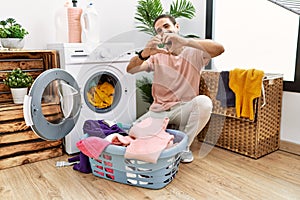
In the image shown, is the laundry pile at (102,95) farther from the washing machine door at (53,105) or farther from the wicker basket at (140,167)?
the wicker basket at (140,167)

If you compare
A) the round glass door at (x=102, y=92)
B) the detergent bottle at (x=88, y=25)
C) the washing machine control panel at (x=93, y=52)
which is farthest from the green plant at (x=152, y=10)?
the round glass door at (x=102, y=92)

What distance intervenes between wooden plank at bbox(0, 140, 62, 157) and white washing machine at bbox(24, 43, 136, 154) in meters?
0.13

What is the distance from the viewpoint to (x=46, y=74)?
165 centimetres

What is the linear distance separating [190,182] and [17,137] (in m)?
1.17

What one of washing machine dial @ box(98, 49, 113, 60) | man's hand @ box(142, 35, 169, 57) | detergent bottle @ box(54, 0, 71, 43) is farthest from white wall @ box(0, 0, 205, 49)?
man's hand @ box(142, 35, 169, 57)

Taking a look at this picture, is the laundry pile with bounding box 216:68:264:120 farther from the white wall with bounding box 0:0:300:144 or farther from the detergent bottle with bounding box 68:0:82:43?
the detergent bottle with bounding box 68:0:82:43

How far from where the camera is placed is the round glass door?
80.0 inches

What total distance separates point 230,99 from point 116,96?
2.82ft

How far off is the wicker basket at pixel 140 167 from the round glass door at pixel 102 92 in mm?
561

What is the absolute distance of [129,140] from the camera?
1.70 m

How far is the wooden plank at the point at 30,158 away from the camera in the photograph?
1842 mm

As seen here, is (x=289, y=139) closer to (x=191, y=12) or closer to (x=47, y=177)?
(x=191, y=12)

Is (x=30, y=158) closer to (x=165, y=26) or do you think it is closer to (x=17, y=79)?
(x=17, y=79)

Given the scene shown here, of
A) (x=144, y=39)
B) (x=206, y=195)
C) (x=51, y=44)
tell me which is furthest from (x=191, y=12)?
(x=206, y=195)
